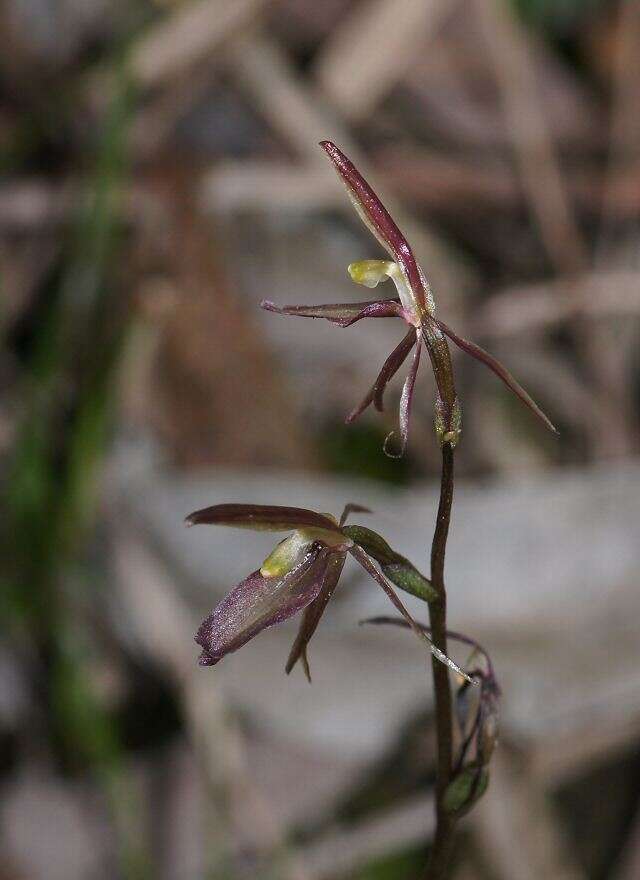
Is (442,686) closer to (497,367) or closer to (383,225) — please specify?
(497,367)

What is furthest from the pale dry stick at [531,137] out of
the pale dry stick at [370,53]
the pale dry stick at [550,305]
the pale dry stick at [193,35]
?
the pale dry stick at [193,35]

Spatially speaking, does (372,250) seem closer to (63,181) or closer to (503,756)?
(63,181)

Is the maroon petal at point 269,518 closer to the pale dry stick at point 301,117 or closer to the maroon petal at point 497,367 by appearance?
the maroon petal at point 497,367

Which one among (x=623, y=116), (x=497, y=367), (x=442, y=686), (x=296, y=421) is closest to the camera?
(x=497, y=367)

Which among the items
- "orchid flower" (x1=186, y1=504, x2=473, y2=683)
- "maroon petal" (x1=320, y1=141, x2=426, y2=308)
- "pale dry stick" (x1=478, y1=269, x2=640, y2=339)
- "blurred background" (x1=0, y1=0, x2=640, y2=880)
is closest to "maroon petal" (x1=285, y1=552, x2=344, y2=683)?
"orchid flower" (x1=186, y1=504, x2=473, y2=683)

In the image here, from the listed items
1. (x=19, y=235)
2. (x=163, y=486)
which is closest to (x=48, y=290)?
(x=19, y=235)

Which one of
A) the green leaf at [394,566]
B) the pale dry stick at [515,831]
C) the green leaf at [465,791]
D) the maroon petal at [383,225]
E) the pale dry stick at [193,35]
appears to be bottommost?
the pale dry stick at [515,831]

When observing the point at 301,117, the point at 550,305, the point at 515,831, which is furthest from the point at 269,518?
the point at 301,117

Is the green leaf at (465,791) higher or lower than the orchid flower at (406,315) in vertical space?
lower
